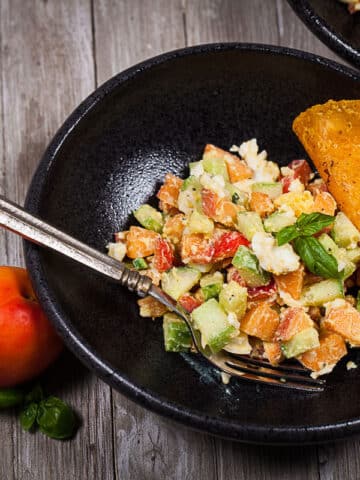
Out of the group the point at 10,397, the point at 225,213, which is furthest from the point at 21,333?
the point at 225,213

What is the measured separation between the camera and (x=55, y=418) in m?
2.63

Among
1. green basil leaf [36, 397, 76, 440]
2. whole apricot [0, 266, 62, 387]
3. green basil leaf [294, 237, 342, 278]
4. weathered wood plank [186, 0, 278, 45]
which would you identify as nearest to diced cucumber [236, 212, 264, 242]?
green basil leaf [294, 237, 342, 278]

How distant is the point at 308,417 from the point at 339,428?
174 millimetres

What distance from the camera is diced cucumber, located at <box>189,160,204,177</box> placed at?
272 centimetres

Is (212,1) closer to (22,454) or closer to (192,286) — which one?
(192,286)

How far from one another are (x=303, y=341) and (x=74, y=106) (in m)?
1.48

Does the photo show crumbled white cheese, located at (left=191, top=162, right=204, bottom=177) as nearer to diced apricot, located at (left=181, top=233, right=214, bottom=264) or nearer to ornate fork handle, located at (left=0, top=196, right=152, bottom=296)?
diced apricot, located at (left=181, top=233, right=214, bottom=264)

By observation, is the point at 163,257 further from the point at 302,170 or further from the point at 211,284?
the point at 302,170

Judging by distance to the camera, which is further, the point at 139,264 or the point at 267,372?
the point at 139,264

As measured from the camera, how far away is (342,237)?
2.49m

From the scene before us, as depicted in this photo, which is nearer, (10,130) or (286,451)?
(286,451)

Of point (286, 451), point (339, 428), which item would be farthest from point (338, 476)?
point (339, 428)

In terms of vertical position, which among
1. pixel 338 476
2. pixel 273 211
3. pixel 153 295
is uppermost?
pixel 273 211

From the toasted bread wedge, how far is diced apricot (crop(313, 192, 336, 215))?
0.13ft
